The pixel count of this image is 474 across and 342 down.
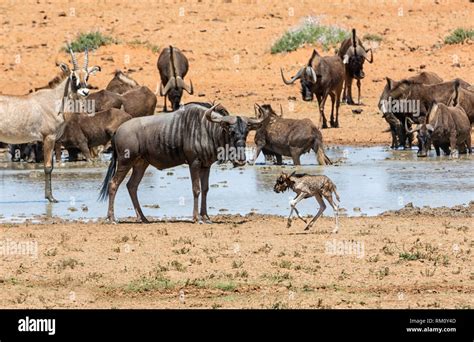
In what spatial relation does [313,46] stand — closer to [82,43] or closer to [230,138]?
[82,43]

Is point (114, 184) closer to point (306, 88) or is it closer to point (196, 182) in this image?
point (196, 182)

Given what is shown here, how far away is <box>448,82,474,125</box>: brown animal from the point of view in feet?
87.0

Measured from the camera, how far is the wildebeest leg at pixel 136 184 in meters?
16.2

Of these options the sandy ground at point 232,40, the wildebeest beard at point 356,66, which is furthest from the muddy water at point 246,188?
the wildebeest beard at point 356,66

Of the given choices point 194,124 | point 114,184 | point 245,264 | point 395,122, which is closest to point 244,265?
point 245,264

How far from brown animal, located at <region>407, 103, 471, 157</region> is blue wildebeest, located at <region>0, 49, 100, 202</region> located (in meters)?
7.62

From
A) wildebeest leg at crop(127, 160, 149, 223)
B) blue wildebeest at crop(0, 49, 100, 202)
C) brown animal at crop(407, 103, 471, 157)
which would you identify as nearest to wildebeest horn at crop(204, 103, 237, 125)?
wildebeest leg at crop(127, 160, 149, 223)

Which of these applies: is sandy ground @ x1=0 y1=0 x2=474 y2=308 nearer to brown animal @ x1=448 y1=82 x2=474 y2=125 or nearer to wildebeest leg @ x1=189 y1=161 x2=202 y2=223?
wildebeest leg @ x1=189 y1=161 x2=202 y2=223

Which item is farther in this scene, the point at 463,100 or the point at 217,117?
the point at 463,100

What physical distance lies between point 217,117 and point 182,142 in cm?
55

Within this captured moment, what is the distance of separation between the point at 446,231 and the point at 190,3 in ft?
107

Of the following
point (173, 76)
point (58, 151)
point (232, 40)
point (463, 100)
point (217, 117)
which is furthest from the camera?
point (232, 40)

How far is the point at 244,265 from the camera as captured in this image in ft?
43.0

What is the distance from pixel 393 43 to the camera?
40.0 meters
